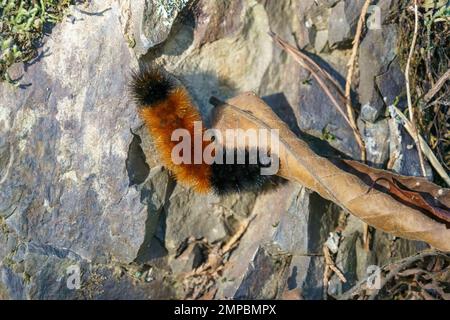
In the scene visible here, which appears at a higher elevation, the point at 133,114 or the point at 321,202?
the point at 133,114

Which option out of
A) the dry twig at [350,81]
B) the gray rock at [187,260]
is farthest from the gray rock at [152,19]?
the gray rock at [187,260]

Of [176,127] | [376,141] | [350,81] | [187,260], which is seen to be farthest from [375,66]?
[187,260]

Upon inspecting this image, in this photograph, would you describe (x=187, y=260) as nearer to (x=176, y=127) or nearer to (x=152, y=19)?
(x=176, y=127)

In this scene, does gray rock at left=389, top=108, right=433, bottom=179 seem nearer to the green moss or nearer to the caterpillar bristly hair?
the caterpillar bristly hair

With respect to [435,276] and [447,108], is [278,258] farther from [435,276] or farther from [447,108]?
[447,108]

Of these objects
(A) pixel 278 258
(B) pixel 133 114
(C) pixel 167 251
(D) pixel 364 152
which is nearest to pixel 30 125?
(B) pixel 133 114

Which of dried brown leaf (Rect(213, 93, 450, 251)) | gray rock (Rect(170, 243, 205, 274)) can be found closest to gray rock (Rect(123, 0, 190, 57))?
dried brown leaf (Rect(213, 93, 450, 251))
